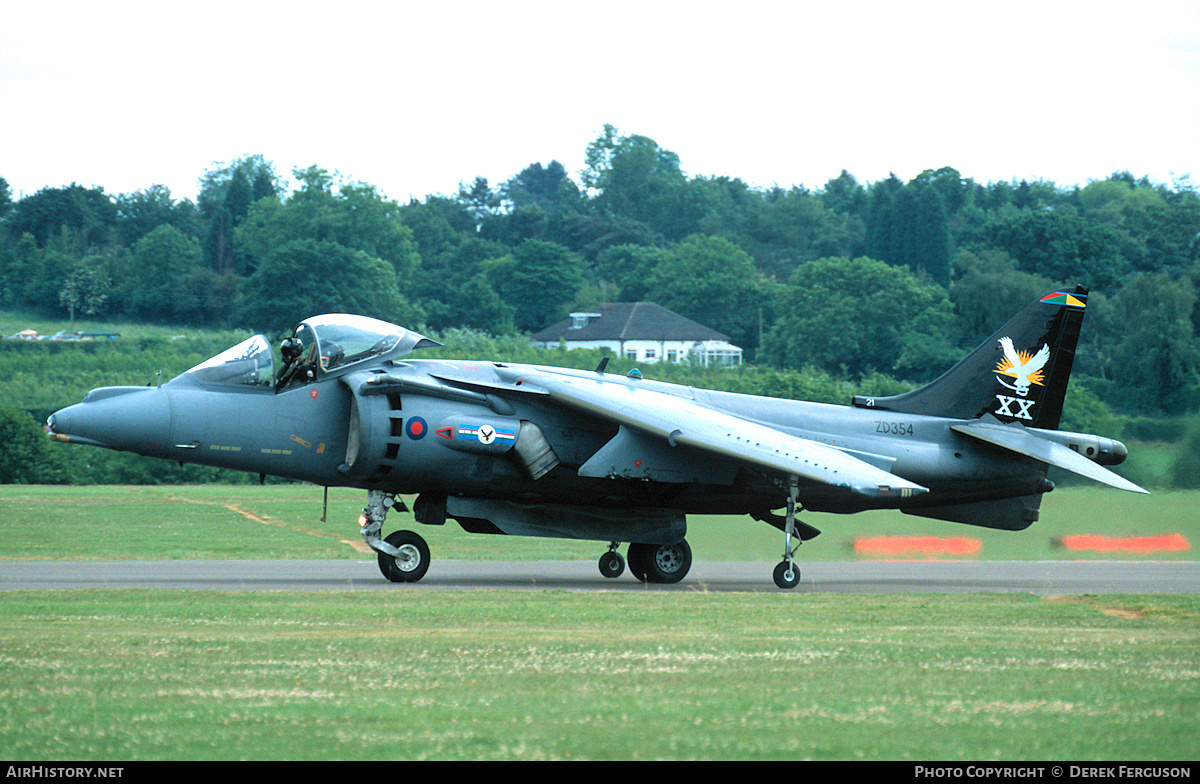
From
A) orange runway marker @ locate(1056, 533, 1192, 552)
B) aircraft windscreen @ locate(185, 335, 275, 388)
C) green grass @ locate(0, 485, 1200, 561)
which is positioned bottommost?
green grass @ locate(0, 485, 1200, 561)

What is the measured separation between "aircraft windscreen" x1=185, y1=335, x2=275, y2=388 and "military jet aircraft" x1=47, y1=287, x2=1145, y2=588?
21 millimetres

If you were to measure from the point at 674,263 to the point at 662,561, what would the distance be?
8737 cm

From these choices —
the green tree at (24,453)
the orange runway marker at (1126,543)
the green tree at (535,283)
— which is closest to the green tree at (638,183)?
the green tree at (535,283)

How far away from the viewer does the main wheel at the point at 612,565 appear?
63.5 feet

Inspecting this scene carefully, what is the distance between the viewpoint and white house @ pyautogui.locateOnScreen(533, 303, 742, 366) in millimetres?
90200

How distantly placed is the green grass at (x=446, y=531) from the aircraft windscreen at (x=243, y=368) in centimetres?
579

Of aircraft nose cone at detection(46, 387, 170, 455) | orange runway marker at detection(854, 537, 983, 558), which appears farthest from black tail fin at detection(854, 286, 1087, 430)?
aircraft nose cone at detection(46, 387, 170, 455)

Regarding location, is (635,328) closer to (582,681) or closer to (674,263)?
(674,263)

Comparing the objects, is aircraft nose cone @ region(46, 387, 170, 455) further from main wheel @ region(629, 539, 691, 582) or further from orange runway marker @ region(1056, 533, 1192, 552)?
orange runway marker @ region(1056, 533, 1192, 552)

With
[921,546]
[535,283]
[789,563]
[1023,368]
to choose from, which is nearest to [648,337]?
[535,283]

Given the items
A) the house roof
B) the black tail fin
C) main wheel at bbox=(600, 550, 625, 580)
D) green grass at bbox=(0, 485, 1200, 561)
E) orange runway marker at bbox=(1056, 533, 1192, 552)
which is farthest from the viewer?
the house roof

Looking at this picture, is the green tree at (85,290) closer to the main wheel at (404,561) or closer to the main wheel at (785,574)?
the main wheel at (404,561)
